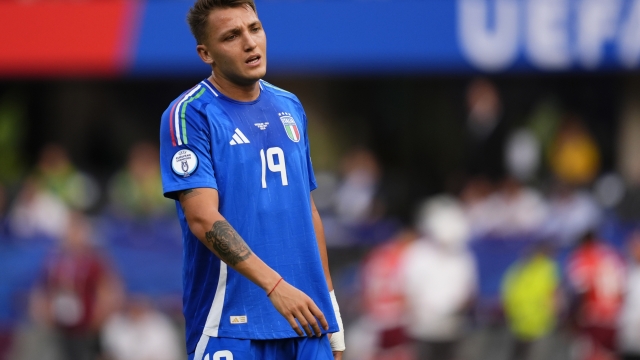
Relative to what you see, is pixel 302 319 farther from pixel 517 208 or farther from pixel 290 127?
pixel 517 208

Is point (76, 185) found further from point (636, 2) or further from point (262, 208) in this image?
Answer: point (262, 208)

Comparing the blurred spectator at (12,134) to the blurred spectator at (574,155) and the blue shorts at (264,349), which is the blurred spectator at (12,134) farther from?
the blue shorts at (264,349)

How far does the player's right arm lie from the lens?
3859 millimetres

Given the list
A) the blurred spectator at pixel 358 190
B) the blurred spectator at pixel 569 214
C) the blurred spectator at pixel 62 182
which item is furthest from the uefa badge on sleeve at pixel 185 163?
the blurred spectator at pixel 62 182

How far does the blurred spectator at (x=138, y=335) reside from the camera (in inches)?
447

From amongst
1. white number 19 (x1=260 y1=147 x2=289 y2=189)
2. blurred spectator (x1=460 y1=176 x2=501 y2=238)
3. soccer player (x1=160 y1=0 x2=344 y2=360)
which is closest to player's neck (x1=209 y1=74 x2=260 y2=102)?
soccer player (x1=160 y1=0 x2=344 y2=360)

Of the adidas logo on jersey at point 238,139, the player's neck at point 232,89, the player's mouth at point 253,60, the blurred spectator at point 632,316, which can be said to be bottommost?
the blurred spectator at point 632,316

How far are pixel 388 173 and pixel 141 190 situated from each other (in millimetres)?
3660

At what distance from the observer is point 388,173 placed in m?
15.4

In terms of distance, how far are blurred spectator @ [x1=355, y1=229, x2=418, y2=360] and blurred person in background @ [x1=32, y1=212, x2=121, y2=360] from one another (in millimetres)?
2705

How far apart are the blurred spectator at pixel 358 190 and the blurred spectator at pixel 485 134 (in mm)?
1260

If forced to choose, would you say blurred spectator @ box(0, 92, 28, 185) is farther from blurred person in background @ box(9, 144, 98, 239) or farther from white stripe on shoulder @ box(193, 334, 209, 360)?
white stripe on shoulder @ box(193, 334, 209, 360)

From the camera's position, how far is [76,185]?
14.1m

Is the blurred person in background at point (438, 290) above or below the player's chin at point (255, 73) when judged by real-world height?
below
